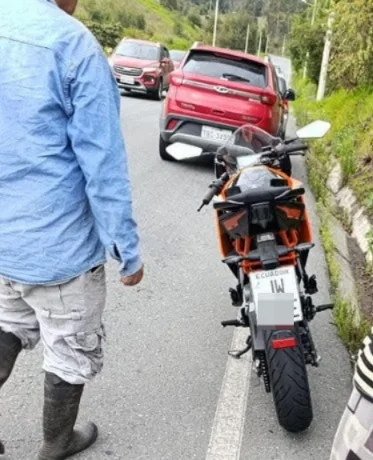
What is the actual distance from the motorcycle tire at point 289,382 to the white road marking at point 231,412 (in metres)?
0.26

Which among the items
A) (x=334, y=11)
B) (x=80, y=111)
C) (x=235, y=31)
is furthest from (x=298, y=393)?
(x=235, y=31)

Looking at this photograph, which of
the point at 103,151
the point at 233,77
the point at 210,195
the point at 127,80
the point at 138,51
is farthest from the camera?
the point at 138,51

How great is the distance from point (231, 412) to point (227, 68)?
636 cm

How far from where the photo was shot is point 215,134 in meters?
8.34

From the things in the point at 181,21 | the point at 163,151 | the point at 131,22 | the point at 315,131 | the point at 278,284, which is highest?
the point at 315,131

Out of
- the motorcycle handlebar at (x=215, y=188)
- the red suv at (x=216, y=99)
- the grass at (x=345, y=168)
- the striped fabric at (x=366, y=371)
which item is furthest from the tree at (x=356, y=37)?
the striped fabric at (x=366, y=371)

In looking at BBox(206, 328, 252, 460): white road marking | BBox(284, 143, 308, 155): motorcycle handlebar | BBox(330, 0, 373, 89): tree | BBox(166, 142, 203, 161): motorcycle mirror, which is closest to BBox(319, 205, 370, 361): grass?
BBox(206, 328, 252, 460): white road marking

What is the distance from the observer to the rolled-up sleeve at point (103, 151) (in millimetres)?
2047

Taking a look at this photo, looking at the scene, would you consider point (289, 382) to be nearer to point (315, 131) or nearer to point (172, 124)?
point (315, 131)

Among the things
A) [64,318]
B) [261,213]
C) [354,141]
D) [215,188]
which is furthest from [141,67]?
[64,318]

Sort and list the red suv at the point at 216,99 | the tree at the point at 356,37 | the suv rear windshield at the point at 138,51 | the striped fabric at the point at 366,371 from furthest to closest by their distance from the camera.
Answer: the suv rear windshield at the point at 138,51 < the tree at the point at 356,37 < the red suv at the point at 216,99 < the striped fabric at the point at 366,371

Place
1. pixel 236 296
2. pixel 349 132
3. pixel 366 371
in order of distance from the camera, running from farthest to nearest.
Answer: pixel 349 132
pixel 236 296
pixel 366 371

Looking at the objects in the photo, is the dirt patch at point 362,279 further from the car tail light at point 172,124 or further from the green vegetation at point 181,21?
the green vegetation at point 181,21

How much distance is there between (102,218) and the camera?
7.20ft
